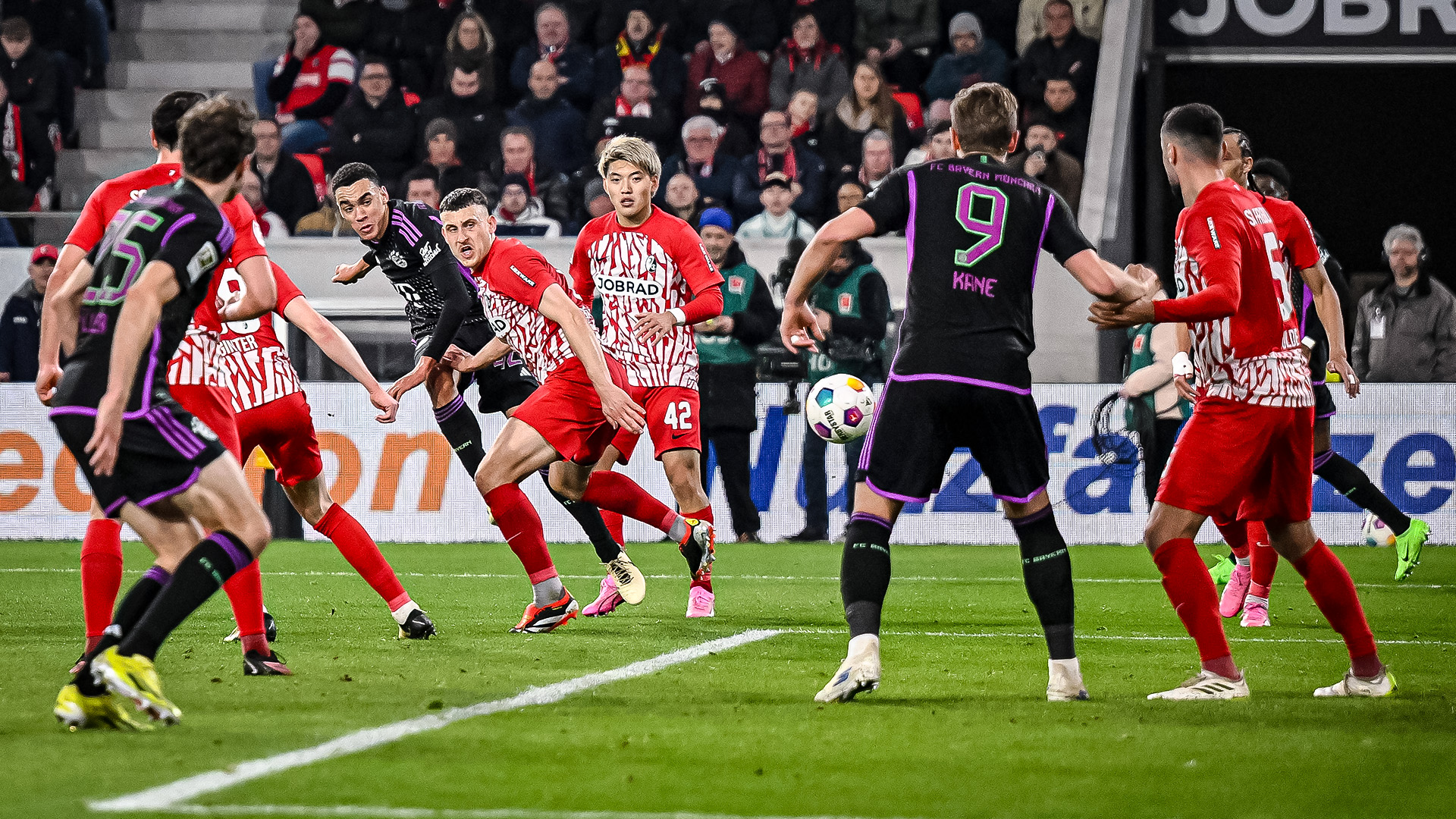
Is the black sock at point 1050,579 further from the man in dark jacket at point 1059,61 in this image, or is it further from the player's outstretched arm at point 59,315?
the man in dark jacket at point 1059,61

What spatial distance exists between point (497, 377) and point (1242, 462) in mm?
4963

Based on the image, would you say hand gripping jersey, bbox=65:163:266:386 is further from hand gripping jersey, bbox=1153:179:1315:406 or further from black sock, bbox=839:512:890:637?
hand gripping jersey, bbox=1153:179:1315:406

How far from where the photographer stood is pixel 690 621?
8.48m

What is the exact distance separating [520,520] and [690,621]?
40.6 inches

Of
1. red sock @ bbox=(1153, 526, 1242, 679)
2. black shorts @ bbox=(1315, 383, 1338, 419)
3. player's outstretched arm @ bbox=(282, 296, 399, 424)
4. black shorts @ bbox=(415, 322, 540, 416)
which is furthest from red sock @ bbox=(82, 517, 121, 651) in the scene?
black shorts @ bbox=(1315, 383, 1338, 419)

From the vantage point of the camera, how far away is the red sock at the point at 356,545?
7.43 meters

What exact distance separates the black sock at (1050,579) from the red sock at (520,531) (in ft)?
9.81

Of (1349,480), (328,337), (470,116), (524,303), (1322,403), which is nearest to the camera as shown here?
(328,337)

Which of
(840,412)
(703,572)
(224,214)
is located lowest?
(703,572)

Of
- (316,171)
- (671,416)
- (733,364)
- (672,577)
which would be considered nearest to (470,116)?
(316,171)

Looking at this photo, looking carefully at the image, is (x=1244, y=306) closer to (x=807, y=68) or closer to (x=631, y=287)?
(x=631, y=287)

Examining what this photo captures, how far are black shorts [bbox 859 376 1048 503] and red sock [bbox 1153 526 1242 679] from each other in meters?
0.55

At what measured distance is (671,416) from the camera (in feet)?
28.1

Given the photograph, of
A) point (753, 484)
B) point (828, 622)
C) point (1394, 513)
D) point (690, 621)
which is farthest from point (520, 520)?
point (753, 484)
